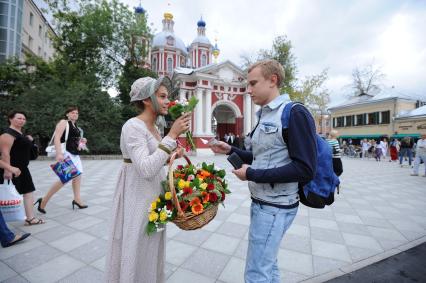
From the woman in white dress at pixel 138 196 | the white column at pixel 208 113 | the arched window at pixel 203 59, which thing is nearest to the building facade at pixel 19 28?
the white column at pixel 208 113

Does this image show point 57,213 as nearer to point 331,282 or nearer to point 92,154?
point 331,282

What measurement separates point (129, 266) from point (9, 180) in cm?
Result: 296

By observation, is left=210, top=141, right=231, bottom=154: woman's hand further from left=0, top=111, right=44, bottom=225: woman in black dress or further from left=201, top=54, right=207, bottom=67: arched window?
left=201, top=54, right=207, bottom=67: arched window

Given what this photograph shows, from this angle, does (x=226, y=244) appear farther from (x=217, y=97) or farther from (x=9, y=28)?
(x=9, y=28)

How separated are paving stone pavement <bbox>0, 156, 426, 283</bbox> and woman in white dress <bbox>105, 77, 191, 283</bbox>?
950 millimetres

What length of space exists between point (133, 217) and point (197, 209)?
49 cm

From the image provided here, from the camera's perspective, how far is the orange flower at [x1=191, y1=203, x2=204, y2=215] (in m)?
1.51

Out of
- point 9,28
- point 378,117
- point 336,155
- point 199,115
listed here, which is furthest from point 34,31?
point 378,117

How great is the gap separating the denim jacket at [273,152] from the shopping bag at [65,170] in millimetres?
4028

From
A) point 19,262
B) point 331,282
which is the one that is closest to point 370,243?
point 331,282

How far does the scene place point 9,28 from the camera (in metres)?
23.2

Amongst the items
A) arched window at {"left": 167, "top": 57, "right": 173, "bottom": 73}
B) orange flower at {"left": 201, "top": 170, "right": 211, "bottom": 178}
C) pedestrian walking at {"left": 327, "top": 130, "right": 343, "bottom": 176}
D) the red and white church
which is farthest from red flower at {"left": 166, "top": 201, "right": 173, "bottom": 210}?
arched window at {"left": 167, "top": 57, "right": 173, "bottom": 73}

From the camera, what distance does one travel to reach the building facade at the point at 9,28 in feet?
75.5

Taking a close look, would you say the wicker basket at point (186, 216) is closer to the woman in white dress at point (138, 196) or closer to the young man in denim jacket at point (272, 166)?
the woman in white dress at point (138, 196)
